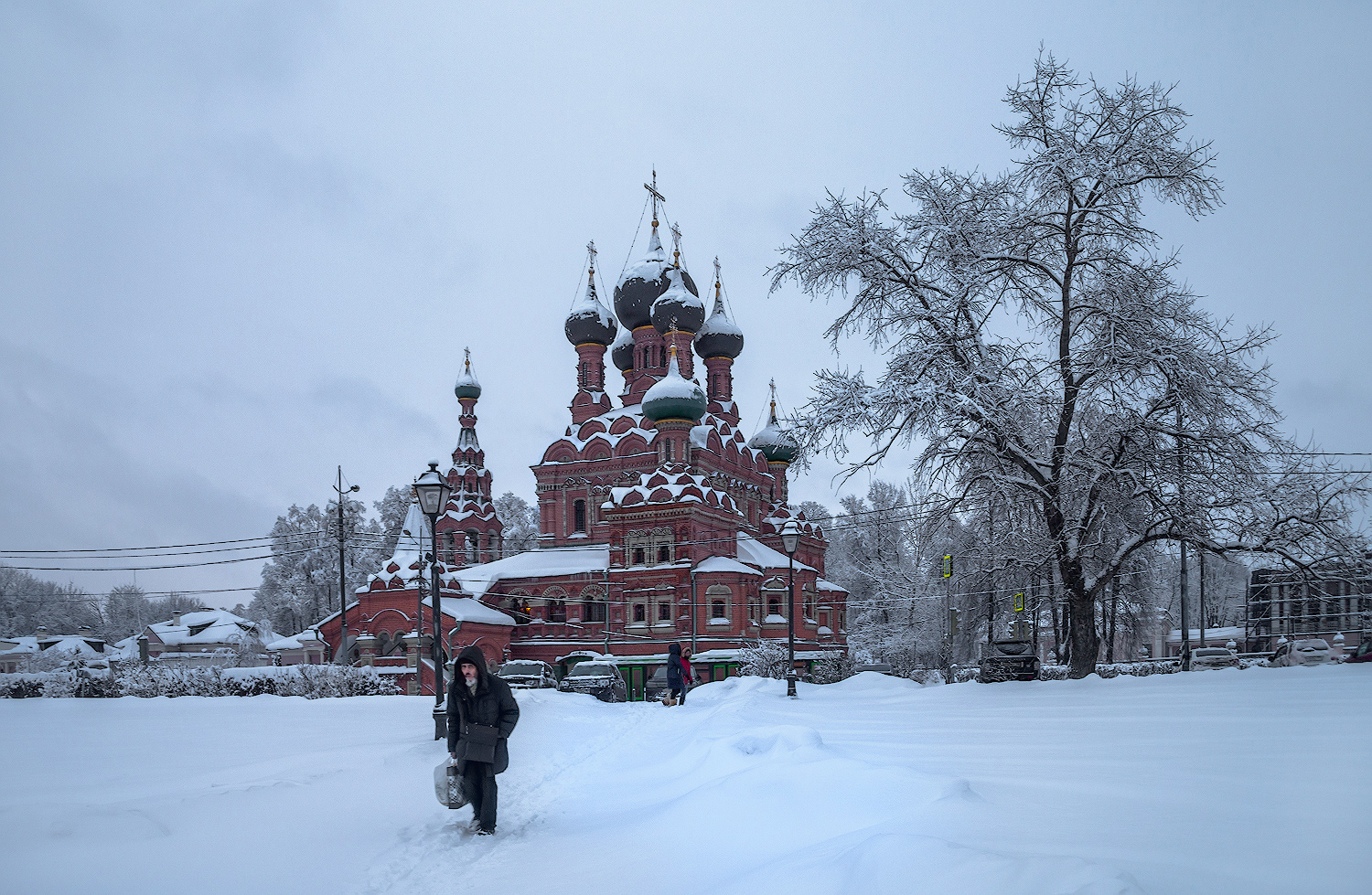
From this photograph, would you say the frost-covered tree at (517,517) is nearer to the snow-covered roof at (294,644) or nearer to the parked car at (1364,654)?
the snow-covered roof at (294,644)

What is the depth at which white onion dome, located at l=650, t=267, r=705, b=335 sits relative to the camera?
140 ft

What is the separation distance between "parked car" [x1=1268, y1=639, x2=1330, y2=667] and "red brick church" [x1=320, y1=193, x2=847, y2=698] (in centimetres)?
2149

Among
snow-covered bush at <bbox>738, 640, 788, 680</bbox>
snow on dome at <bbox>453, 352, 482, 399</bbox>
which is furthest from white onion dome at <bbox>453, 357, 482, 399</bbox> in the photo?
snow-covered bush at <bbox>738, 640, 788, 680</bbox>

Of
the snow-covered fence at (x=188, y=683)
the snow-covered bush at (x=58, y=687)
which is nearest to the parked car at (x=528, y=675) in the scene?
the snow-covered fence at (x=188, y=683)

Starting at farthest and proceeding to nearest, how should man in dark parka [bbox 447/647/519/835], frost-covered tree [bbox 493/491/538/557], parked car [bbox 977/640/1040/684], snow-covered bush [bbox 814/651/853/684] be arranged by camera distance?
1. frost-covered tree [bbox 493/491/538/557]
2. snow-covered bush [bbox 814/651/853/684]
3. parked car [bbox 977/640/1040/684]
4. man in dark parka [bbox 447/647/519/835]

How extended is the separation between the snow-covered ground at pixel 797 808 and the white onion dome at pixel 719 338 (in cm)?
3550

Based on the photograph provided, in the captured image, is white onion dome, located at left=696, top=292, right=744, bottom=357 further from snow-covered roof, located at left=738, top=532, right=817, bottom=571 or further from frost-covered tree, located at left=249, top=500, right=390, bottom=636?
frost-covered tree, located at left=249, top=500, right=390, bottom=636

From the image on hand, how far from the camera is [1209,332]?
1314cm

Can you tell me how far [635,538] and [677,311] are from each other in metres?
11.9

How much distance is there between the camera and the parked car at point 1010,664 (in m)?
14.2

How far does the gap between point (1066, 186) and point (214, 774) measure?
1327 centimetres

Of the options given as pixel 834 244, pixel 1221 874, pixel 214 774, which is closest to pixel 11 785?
pixel 214 774

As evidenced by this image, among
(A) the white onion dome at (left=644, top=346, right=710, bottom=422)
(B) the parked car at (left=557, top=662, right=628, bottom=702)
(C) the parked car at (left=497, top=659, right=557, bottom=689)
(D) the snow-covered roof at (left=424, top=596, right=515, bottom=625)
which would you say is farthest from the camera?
(A) the white onion dome at (left=644, top=346, right=710, bottom=422)

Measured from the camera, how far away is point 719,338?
44.9 metres
